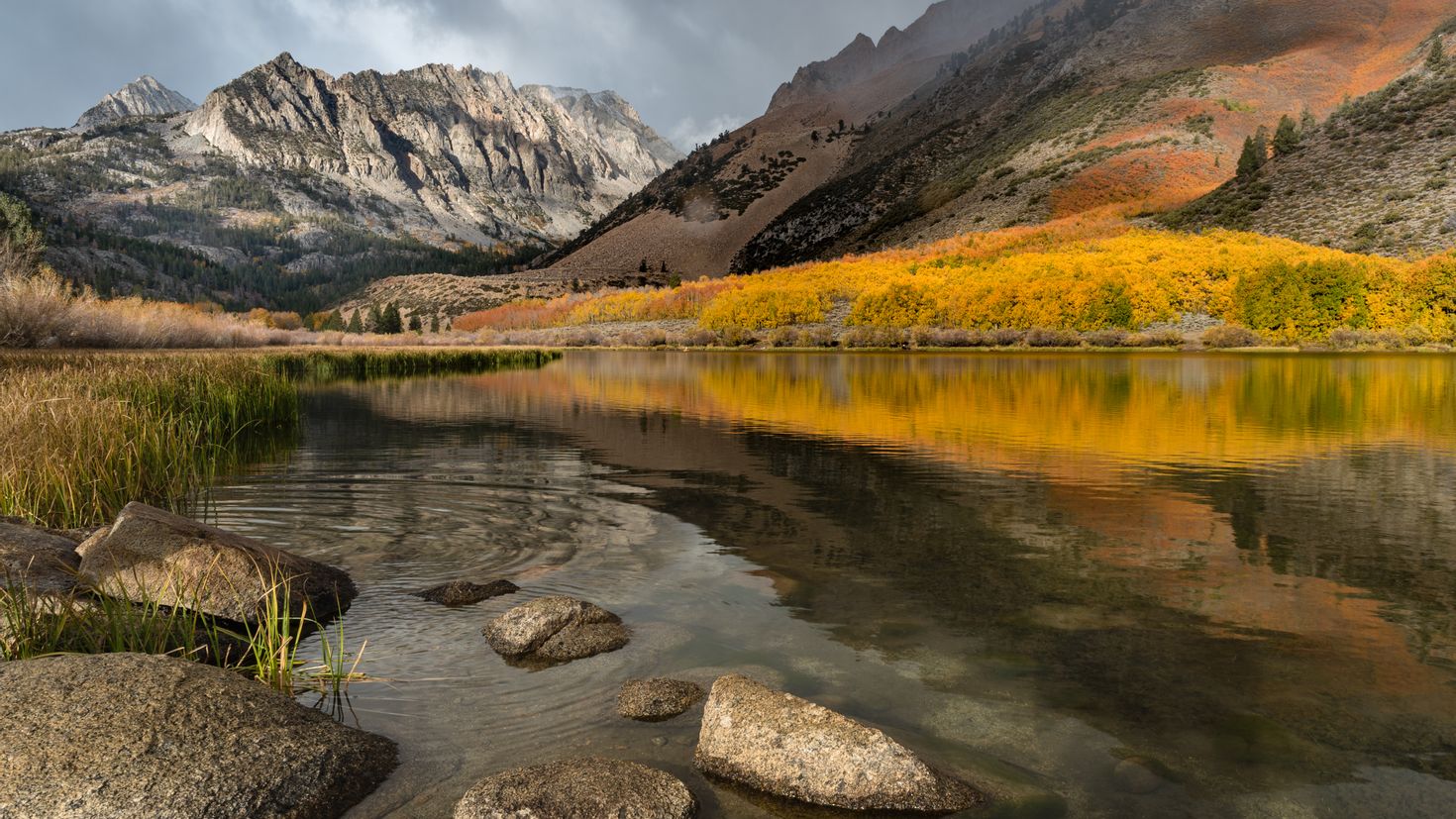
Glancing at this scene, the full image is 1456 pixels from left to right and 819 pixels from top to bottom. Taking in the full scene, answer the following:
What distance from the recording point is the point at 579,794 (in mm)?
4742

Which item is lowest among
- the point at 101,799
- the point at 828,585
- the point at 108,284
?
the point at 828,585

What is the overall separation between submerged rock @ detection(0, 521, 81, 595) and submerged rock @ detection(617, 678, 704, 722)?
15.9 ft

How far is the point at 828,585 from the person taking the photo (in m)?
9.98

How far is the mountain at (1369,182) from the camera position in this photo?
8100cm

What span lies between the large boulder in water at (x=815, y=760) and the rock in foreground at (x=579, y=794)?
561 mm

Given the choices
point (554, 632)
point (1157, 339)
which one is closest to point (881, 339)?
point (1157, 339)

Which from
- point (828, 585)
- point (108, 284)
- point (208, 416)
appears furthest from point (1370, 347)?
point (108, 284)

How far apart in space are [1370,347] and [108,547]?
92.4 m

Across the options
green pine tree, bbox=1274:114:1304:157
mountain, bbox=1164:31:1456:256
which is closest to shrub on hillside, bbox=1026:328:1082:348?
mountain, bbox=1164:31:1456:256

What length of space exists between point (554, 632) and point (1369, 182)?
378 ft

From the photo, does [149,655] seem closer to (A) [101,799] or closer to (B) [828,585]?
(A) [101,799]

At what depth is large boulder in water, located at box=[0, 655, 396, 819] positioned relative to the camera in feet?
13.9

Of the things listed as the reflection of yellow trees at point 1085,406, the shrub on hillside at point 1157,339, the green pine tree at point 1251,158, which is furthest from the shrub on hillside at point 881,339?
the green pine tree at point 1251,158

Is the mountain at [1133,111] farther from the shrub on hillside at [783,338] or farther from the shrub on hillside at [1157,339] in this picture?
the shrub on hillside at [783,338]
